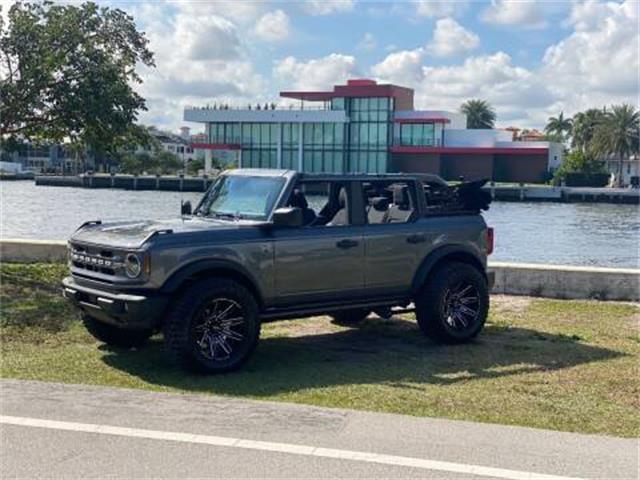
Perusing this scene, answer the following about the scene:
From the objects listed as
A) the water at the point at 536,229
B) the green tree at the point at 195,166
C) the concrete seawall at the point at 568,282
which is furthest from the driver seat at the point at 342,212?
the green tree at the point at 195,166

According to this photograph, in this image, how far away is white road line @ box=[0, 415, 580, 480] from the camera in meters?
4.89

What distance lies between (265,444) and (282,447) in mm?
124

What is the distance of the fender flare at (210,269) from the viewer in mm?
7297

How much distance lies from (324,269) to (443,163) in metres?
80.0

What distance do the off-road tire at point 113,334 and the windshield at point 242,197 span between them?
4.54 feet

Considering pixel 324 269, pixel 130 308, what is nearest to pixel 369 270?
pixel 324 269

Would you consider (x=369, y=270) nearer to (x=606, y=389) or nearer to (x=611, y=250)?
(x=606, y=389)

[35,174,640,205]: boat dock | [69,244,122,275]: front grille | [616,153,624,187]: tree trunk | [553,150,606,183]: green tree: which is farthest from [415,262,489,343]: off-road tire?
[616,153,624,187]: tree trunk

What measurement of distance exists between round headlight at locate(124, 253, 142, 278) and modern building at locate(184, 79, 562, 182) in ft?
256

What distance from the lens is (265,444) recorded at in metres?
5.34

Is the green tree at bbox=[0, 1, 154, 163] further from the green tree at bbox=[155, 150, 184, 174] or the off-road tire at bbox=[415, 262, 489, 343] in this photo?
the green tree at bbox=[155, 150, 184, 174]

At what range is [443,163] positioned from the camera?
86.9 metres

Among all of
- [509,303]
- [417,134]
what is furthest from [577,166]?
[509,303]

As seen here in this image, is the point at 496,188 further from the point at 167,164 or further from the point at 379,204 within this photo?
the point at 379,204
